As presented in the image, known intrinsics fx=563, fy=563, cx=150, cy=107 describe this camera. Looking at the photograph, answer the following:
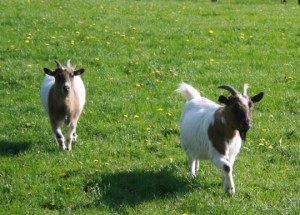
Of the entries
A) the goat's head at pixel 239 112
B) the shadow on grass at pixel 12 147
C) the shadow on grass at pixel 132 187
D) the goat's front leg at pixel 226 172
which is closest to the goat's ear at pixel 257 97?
the goat's head at pixel 239 112

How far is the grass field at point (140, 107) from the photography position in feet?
27.5

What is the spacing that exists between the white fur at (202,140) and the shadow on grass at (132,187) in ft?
1.57

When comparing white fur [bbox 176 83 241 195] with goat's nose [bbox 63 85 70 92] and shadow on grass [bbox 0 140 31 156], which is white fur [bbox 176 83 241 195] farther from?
shadow on grass [bbox 0 140 31 156]

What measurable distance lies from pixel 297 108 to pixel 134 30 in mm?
7805

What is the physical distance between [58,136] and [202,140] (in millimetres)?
2965

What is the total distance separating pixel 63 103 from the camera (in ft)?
33.7

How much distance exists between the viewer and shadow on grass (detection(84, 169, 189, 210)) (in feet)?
27.1

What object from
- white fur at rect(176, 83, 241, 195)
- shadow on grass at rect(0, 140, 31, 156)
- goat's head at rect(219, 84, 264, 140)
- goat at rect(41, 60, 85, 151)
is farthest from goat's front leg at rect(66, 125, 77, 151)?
goat's head at rect(219, 84, 264, 140)

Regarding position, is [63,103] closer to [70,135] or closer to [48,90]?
[70,135]

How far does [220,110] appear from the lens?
8.39 m


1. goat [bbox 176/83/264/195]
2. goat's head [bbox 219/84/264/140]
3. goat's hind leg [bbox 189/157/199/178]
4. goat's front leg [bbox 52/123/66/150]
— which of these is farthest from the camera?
goat's front leg [bbox 52/123/66/150]

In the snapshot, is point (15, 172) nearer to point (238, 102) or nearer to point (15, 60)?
point (238, 102)

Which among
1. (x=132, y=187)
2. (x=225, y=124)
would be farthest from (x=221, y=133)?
(x=132, y=187)

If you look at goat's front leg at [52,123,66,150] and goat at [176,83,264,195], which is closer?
goat at [176,83,264,195]
